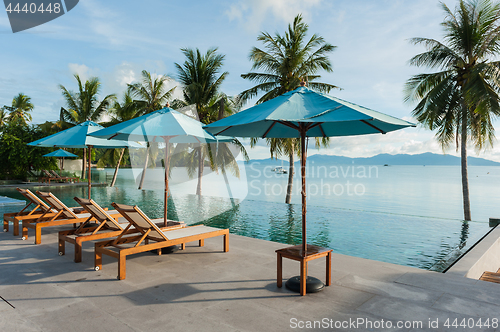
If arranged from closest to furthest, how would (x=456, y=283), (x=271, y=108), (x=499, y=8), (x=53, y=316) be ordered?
(x=53, y=316) → (x=271, y=108) → (x=456, y=283) → (x=499, y=8)

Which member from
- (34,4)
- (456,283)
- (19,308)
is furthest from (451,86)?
(19,308)

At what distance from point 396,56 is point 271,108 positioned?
1364cm

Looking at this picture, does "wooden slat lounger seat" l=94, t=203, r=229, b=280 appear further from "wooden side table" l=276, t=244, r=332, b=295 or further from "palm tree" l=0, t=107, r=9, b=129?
"palm tree" l=0, t=107, r=9, b=129

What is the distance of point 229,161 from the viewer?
18.8m

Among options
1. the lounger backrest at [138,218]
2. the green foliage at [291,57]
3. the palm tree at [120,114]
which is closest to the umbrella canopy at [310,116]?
the lounger backrest at [138,218]

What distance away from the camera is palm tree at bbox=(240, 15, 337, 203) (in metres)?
14.9

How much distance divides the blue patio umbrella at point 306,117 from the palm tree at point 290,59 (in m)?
10.6

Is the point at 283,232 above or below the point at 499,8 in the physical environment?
below

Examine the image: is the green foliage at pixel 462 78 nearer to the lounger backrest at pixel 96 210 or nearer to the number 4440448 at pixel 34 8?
the lounger backrest at pixel 96 210

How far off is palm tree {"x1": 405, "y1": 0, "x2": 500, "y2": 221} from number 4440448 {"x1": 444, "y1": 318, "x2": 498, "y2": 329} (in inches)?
433

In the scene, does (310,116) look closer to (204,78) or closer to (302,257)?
(302,257)

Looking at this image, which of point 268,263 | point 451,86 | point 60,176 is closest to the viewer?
point 268,263

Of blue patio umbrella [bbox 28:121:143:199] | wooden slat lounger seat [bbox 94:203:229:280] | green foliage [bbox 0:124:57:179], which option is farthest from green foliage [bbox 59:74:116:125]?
wooden slat lounger seat [bbox 94:203:229:280]

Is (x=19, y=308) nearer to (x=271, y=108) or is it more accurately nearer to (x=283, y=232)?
(x=271, y=108)
